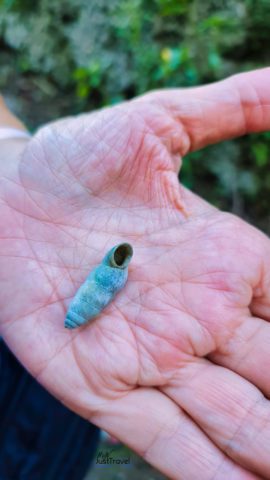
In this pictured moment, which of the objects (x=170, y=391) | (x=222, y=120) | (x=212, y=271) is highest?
(x=222, y=120)

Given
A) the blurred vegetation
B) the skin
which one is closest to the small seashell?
the skin

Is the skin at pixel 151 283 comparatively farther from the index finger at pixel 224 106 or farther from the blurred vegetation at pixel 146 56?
the blurred vegetation at pixel 146 56

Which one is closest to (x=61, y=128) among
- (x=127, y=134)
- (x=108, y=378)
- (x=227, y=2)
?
(x=127, y=134)

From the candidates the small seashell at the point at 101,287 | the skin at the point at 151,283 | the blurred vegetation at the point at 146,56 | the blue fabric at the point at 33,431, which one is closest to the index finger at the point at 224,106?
the skin at the point at 151,283

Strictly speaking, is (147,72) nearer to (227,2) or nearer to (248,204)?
(227,2)

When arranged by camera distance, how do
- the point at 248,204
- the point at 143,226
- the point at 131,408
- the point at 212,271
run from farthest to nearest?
the point at 248,204 → the point at 143,226 → the point at 212,271 → the point at 131,408

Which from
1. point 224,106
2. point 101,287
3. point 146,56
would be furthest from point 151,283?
point 146,56
